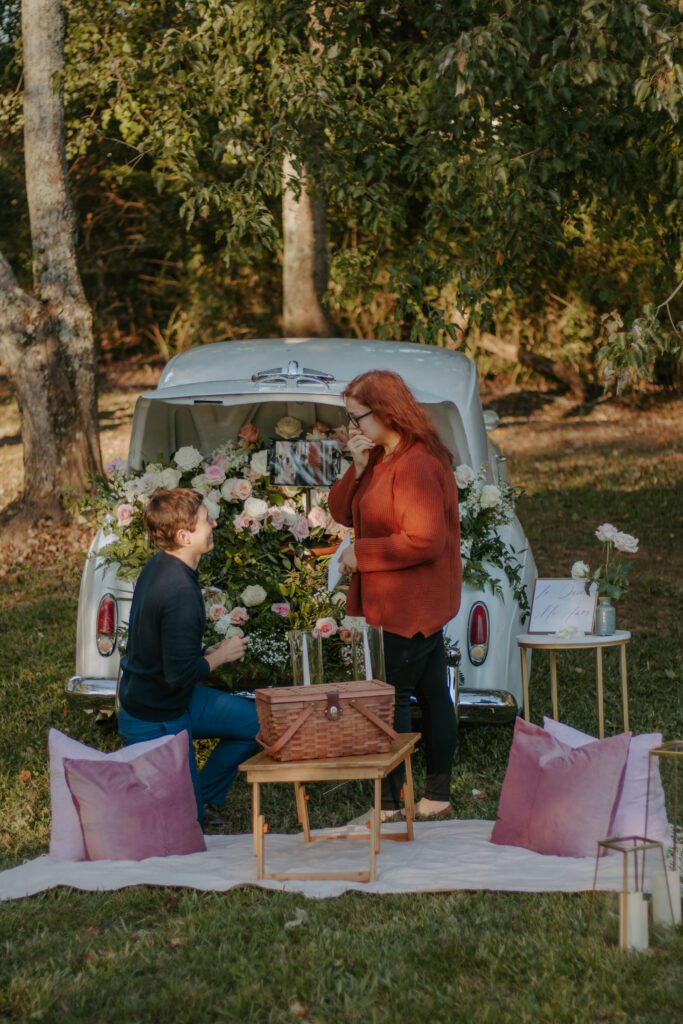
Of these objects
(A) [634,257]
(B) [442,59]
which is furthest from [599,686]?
(A) [634,257]

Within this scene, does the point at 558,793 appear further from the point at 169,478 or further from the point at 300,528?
the point at 169,478

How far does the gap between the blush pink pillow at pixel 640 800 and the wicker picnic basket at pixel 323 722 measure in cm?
84

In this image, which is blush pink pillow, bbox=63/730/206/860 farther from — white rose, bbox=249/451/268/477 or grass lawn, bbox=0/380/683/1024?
white rose, bbox=249/451/268/477

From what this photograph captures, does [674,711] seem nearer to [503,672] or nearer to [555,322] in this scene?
[503,672]

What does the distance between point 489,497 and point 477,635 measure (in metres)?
0.74

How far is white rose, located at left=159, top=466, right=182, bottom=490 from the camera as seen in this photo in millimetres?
6918

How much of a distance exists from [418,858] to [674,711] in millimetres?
2811

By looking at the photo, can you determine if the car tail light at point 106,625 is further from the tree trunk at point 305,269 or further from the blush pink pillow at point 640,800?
the tree trunk at point 305,269

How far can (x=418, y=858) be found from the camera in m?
5.11

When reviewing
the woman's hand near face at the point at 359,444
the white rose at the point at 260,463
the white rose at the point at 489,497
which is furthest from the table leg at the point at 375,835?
the white rose at the point at 260,463

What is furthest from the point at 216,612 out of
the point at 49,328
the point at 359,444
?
the point at 49,328

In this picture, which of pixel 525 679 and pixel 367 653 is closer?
pixel 367 653

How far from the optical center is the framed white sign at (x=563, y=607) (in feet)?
20.8

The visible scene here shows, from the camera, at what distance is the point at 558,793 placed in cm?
505
